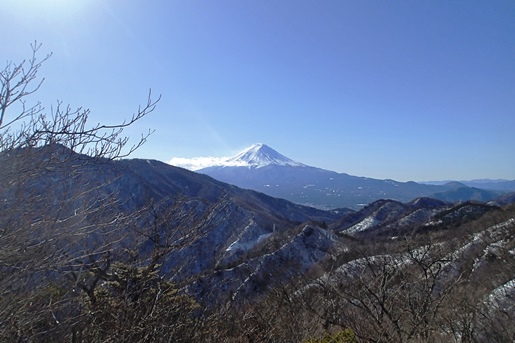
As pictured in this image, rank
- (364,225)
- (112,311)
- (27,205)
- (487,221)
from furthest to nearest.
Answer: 1. (364,225)
2. (487,221)
3. (112,311)
4. (27,205)

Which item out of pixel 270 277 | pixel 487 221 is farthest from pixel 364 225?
pixel 270 277

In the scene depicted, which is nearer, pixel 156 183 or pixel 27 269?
pixel 27 269

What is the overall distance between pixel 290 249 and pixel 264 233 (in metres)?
20.7

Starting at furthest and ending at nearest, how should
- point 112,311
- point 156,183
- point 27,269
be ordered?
1. point 156,183
2. point 112,311
3. point 27,269

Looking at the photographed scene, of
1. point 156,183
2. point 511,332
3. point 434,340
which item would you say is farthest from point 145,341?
point 156,183

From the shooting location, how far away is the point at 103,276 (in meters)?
5.34

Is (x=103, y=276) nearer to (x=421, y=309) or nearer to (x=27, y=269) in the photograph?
(x=27, y=269)

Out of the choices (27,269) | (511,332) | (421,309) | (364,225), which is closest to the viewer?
(27,269)

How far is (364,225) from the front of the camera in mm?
76188

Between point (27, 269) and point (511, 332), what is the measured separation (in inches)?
437

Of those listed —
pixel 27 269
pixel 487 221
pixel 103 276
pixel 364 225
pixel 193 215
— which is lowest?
pixel 364 225

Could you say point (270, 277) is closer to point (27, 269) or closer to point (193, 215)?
point (193, 215)

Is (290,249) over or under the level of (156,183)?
under

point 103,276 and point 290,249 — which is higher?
point 103,276
